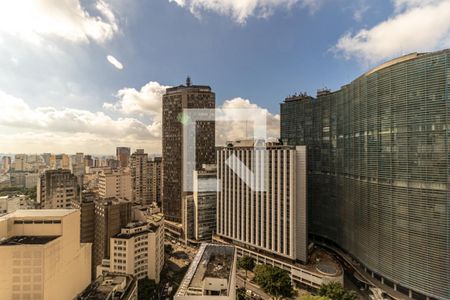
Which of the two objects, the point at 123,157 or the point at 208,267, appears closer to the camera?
the point at 208,267

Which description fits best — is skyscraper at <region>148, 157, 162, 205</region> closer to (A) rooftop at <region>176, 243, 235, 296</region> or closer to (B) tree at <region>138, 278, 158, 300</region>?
(B) tree at <region>138, 278, 158, 300</region>

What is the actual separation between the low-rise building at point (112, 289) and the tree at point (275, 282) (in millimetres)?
Answer: 5302

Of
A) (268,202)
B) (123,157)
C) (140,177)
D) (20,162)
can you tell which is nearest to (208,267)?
(268,202)

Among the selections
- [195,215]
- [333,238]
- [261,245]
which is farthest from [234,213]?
[333,238]

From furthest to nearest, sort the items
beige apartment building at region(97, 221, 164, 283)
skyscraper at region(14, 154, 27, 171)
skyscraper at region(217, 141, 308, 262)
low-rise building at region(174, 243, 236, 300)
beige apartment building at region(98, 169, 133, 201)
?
skyscraper at region(14, 154, 27, 171), beige apartment building at region(98, 169, 133, 201), skyscraper at region(217, 141, 308, 262), beige apartment building at region(97, 221, 164, 283), low-rise building at region(174, 243, 236, 300)

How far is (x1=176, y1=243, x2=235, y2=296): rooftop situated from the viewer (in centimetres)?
658

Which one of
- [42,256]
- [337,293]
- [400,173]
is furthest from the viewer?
[400,173]

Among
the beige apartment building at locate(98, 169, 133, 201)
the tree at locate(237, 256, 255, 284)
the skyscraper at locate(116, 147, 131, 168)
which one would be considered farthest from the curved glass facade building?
the skyscraper at locate(116, 147, 131, 168)

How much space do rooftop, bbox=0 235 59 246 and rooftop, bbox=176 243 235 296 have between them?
485 centimetres

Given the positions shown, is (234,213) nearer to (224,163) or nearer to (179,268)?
(224,163)

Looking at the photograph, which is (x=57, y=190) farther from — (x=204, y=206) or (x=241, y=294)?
(x=241, y=294)

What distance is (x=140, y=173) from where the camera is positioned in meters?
26.1

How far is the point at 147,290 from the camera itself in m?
10.4

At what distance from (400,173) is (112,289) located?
39.8 ft
